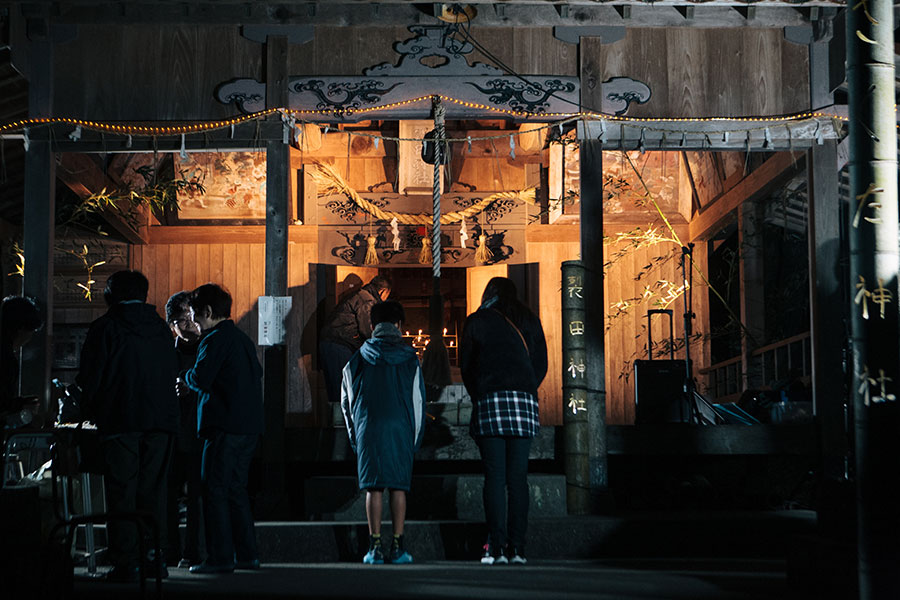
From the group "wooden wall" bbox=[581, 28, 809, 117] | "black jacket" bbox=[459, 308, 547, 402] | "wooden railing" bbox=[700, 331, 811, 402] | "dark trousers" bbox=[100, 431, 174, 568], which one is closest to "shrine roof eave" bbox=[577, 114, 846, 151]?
"wooden wall" bbox=[581, 28, 809, 117]

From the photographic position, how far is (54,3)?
10.1 metres

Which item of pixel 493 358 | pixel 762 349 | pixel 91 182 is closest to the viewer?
pixel 493 358

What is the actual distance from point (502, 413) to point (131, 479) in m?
2.45

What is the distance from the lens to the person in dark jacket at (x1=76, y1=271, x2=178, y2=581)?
21.9 ft

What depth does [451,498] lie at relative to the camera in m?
9.00

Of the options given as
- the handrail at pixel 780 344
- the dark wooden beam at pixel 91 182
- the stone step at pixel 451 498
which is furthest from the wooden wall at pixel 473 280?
the stone step at pixel 451 498

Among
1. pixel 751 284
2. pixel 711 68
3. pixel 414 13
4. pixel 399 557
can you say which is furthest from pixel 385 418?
pixel 751 284

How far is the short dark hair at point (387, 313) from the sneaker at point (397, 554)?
1518mm

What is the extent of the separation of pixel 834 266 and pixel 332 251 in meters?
6.32

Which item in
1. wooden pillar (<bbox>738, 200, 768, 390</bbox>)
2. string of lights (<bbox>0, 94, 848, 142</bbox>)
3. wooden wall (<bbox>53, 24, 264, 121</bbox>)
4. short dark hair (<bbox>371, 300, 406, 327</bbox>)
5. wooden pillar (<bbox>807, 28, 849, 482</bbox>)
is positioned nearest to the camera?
short dark hair (<bbox>371, 300, 406, 327</bbox>)

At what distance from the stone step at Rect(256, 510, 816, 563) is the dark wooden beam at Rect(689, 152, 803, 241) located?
4.17 m

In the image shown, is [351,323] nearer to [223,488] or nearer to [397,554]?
[397,554]

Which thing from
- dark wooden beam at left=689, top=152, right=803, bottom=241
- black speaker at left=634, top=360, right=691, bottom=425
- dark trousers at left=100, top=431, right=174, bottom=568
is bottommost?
dark trousers at left=100, top=431, right=174, bottom=568

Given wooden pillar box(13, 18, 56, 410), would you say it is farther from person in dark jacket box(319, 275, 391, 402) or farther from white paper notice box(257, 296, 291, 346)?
person in dark jacket box(319, 275, 391, 402)
